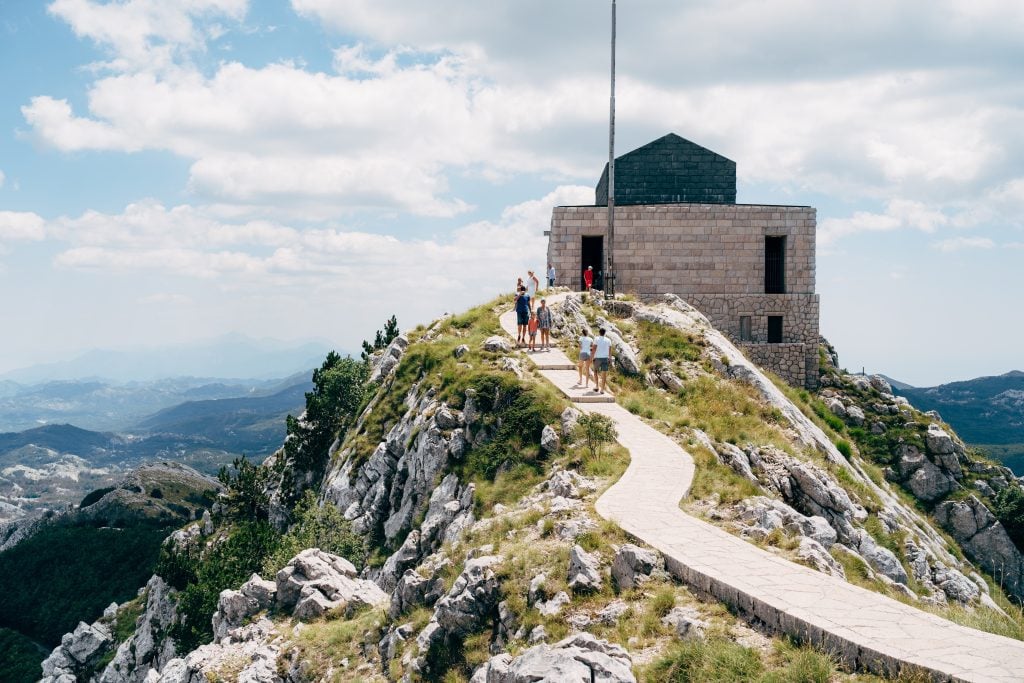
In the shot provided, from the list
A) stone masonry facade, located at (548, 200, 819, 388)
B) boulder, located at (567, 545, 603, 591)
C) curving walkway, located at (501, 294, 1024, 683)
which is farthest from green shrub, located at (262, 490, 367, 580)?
stone masonry facade, located at (548, 200, 819, 388)

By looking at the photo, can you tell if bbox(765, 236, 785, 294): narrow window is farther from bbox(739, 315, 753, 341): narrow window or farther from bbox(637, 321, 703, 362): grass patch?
bbox(637, 321, 703, 362): grass patch

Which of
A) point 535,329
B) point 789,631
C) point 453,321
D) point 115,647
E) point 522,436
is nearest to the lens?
point 789,631

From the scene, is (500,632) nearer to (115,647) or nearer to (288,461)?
(288,461)

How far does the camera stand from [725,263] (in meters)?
40.0

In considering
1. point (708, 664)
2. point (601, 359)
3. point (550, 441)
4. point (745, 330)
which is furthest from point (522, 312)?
point (708, 664)

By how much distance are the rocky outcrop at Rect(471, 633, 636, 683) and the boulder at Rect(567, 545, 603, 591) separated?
1685 millimetres

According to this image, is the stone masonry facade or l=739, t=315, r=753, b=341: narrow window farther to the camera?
l=739, t=315, r=753, b=341: narrow window

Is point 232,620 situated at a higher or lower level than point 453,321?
lower

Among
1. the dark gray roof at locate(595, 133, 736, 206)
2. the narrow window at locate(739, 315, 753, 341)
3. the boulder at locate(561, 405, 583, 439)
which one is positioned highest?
the dark gray roof at locate(595, 133, 736, 206)

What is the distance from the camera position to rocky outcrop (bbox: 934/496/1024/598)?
3195 centimetres

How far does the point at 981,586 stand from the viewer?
2450cm

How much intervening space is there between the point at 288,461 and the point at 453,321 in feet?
44.5

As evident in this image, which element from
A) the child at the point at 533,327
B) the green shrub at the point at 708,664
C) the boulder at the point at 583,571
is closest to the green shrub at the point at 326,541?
the child at the point at 533,327

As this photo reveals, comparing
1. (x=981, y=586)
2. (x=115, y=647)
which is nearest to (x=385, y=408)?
(x=981, y=586)
